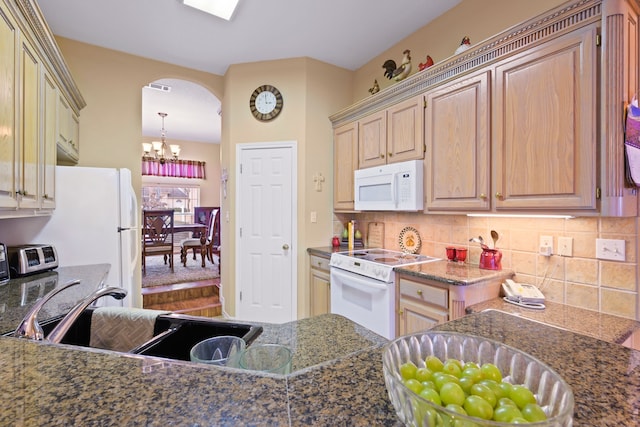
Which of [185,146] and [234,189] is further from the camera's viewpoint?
[185,146]

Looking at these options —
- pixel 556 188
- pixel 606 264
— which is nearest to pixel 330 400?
pixel 556 188

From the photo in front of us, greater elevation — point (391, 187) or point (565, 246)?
point (391, 187)

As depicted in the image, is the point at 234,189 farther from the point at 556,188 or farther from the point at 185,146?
the point at 185,146

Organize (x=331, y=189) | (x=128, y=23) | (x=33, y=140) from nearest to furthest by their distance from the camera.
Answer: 1. (x=33, y=140)
2. (x=128, y=23)
3. (x=331, y=189)

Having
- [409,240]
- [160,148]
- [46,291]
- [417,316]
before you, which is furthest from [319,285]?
[160,148]

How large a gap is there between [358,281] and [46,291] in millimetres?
1888

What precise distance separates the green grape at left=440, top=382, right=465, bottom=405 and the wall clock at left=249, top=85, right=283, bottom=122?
3.09m

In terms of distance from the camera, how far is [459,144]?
6.58 ft

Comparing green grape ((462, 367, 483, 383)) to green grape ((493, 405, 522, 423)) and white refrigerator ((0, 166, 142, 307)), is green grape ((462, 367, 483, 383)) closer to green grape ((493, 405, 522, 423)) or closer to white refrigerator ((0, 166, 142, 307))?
green grape ((493, 405, 522, 423))

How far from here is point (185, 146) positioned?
23.7 feet

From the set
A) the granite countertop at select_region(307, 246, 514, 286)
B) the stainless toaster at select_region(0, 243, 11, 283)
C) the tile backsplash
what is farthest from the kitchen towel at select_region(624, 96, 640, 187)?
the stainless toaster at select_region(0, 243, 11, 283)

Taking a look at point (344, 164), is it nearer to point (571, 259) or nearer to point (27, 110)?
point (571, 259)

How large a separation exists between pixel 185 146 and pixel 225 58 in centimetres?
469

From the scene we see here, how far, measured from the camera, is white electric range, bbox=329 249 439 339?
2.08 meters
